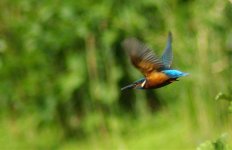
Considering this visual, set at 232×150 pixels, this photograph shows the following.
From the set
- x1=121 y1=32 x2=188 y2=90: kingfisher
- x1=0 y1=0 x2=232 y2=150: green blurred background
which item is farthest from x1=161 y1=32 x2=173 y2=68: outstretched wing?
x1=0 y1=0 x2=232 y2=150: green blurred background

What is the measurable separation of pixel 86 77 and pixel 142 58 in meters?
4.50

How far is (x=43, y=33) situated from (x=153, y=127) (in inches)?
45.6

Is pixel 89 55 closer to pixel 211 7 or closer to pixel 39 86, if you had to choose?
pixel 39 86

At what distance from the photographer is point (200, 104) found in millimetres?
5832

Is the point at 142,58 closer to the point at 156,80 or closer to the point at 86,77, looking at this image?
the point at 156,80

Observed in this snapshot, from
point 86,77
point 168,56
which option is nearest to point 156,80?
point 168,56

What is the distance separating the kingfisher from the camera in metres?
2.23

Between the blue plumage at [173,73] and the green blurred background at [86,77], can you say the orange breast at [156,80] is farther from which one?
the green blurred background at [86,77]

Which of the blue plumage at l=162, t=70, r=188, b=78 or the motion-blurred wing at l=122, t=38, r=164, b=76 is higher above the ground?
the motion-blurred wing at l=122, t=38, r=164, b=76

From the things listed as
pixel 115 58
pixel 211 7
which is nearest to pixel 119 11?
pixel 115 58

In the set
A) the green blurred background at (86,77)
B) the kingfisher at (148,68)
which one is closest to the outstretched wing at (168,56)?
the kingfisher at (148,68)

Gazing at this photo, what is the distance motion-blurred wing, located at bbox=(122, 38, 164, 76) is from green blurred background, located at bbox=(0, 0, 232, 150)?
12.4ft

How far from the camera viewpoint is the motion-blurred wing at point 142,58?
228 centimetres

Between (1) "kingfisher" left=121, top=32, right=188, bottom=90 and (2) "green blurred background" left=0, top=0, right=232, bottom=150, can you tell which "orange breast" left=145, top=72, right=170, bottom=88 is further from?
(2) "green blurred background" left=0, top=0, right=232, bottom=150
